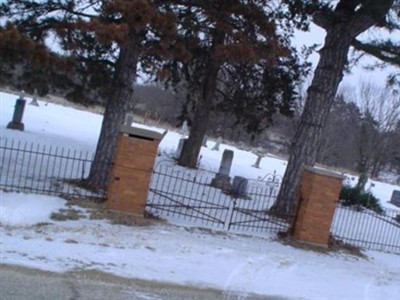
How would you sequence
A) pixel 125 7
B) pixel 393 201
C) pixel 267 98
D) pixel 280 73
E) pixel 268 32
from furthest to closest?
pixel 393 201, pixel 267 98, pixel 280 73, pixel 268 32, pixel 125 7

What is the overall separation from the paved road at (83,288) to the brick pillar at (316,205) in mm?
4470

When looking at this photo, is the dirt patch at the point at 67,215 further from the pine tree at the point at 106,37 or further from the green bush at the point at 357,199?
the green bush at the point at 357,199

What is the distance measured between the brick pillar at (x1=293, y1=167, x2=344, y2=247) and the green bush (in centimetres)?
1044

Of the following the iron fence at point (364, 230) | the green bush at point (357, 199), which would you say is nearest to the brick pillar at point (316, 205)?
the iron fence at point (364, 230)

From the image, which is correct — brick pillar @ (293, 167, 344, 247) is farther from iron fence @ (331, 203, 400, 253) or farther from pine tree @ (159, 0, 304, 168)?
pine tree @ (159, 0, 304, 168)

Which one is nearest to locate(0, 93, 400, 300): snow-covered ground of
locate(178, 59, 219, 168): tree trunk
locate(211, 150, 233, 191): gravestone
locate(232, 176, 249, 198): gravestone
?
locate(232, 176, 249, 198): gravestone

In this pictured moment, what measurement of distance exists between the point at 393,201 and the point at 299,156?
16.3 meters

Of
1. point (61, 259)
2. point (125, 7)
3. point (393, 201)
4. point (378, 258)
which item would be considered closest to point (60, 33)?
point (125, 7)

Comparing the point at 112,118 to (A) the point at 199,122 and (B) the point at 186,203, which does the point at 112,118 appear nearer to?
(B) the point at 186,203

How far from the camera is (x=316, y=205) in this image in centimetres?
1170

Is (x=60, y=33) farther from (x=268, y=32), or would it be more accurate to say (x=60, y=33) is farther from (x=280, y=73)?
(x=280, y=73)

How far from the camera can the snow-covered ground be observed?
7543 millimetres

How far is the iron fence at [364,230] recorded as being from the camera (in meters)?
14.1

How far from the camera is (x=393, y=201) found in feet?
95.1
